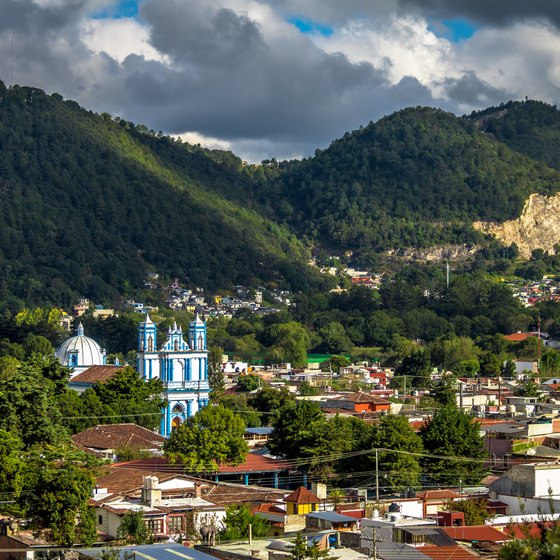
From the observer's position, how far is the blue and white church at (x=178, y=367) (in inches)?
2911

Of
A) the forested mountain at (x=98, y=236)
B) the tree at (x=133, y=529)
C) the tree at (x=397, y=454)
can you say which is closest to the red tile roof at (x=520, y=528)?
the tree at (x=133, y=529)

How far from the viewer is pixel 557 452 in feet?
150

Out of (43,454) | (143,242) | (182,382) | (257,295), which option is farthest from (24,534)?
(143,242)

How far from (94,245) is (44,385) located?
130 meters

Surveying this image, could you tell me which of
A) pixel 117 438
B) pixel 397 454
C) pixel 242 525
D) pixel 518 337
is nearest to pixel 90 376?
pixel 117 438

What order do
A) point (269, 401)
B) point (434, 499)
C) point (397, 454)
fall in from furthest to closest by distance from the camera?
point (269, 401) < point (397, 454) < point (434, 499)

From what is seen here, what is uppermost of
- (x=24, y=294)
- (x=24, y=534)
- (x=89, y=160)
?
(x=89, y=160)

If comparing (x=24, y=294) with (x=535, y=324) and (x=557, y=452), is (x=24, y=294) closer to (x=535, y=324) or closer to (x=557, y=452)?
(x=535, y=324)

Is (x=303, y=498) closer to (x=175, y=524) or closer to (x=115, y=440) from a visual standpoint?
(x=175, y=524)

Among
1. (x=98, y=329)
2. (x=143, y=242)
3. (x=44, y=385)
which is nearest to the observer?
(x=44, y=385)

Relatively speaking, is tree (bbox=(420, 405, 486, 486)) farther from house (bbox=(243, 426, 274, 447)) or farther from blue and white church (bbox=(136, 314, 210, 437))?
blue and white church (bbox=(136, 314, 210, 437))

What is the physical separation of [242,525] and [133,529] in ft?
7.83

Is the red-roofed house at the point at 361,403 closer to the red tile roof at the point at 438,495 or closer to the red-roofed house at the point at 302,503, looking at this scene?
the red tile roof at the point at 438,495

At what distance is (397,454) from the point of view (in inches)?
1861
